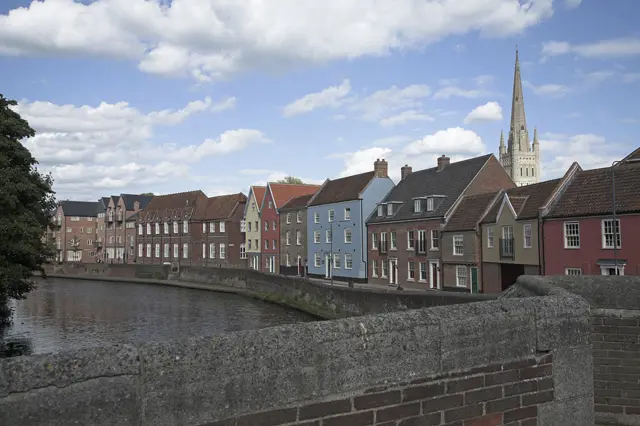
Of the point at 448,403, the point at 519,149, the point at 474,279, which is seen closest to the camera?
the point at 448,403

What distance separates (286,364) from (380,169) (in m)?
55.1

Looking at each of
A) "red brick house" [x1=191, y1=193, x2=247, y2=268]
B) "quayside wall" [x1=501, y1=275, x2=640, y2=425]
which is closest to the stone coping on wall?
"quayside wall" [x1=501, y1=275, x2=640, y2=425]

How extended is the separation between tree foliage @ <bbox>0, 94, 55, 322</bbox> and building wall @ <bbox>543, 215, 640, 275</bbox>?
2909cm

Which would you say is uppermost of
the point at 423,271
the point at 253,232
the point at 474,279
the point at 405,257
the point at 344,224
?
the point at 344,224

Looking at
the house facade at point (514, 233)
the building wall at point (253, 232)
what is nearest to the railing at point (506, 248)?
the house facade at point (514, 233)

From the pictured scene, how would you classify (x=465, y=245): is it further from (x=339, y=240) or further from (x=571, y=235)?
(x=339, y=240)

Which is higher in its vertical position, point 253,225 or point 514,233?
point 253,225

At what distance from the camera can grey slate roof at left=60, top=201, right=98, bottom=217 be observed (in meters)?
119

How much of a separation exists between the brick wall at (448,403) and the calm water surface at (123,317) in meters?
23.2

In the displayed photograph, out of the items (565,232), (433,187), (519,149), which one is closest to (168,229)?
(433,187)

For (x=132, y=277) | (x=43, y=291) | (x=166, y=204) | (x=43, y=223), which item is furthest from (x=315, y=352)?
(x=166, y=204)

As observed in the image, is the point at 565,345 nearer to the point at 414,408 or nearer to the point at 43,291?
the point at 414,408

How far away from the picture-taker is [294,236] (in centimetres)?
6719

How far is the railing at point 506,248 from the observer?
120 ft
